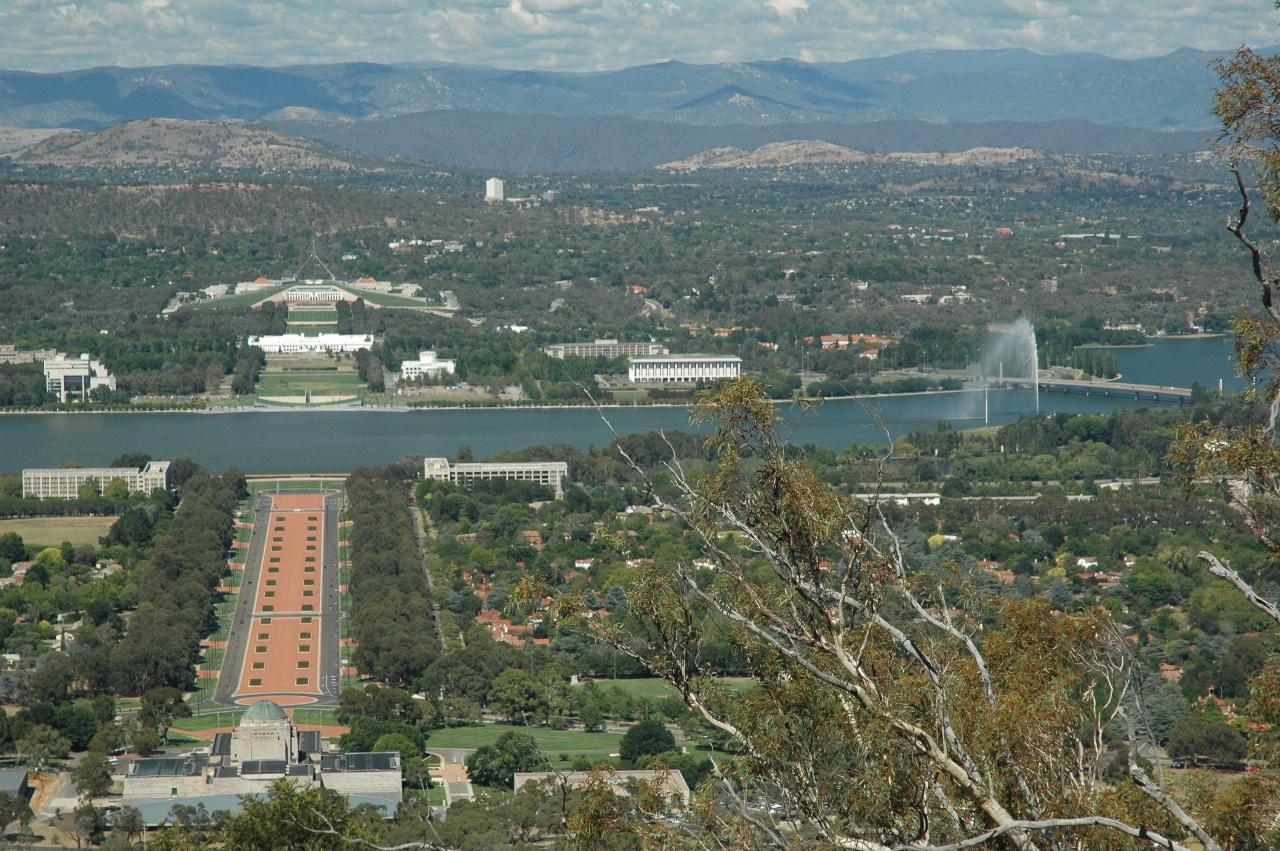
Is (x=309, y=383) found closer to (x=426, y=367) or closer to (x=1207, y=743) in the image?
(x=426, y=367)

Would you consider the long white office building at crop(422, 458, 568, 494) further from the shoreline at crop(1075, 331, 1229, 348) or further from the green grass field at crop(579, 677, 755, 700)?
the shoreline at crop(1075, 331, 1229, 348)

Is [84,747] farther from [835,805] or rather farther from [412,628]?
[835,805]

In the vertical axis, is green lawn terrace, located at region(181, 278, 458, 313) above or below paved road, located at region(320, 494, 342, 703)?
above

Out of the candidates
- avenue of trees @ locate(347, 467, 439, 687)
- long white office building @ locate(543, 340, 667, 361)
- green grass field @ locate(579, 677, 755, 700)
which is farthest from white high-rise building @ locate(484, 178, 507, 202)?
green grass field @ locate(579, 677, 755, 700)

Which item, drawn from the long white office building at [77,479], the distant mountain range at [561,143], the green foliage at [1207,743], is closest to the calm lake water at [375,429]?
the long white office building at [77,479]

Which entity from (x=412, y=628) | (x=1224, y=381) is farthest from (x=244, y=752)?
(x=1224, y=381)

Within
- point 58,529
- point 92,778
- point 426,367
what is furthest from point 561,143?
point 92,778

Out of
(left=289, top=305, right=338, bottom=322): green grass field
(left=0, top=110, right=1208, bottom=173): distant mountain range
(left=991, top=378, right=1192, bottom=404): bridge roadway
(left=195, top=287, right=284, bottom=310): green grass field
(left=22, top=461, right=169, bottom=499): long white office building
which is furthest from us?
(left=0, top=110, right=1208, bottom=173): distant mountain range
